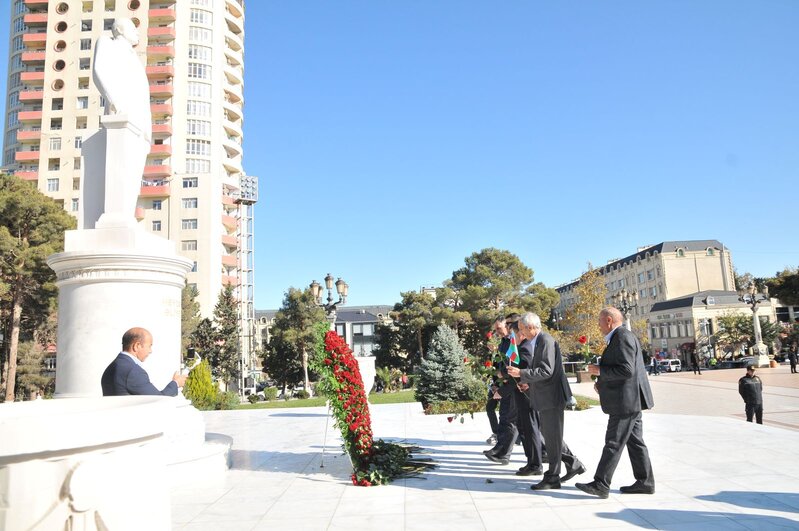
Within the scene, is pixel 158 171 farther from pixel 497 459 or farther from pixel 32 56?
pixel 497 459

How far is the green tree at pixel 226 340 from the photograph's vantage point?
165 ft

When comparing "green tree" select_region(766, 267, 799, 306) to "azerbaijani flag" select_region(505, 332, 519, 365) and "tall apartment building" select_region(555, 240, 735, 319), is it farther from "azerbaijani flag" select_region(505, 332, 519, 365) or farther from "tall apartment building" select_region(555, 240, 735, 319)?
"azerbaijani flag" select_region(505, 332, 519, 365)

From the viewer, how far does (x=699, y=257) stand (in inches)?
3317

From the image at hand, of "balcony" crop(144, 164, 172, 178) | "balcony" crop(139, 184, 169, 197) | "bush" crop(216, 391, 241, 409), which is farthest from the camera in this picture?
"balcony" crop(139, 184, 169, 197)

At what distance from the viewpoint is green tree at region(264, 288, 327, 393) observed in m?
49.6

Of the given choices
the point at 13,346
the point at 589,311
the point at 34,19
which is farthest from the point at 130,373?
the point at 34,19

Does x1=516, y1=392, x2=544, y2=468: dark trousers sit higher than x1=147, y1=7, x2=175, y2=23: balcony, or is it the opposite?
x1=147, y1=7, x2=175, y2=23: balcony

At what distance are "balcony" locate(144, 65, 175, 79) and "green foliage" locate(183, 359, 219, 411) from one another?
52272mm

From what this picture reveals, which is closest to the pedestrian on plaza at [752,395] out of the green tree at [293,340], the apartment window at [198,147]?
the green tree at [293,340]

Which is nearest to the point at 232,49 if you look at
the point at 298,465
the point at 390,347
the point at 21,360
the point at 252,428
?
the point at 390,347

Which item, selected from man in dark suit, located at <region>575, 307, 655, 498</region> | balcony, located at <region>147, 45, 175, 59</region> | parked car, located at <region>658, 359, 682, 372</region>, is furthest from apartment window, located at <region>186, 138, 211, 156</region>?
man in dark suit, located at <region>575, 307, 655, 498</region>

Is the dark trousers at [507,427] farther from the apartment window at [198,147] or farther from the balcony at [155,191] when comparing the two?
the apartment window at [198,147]

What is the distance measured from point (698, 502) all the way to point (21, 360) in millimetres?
39745

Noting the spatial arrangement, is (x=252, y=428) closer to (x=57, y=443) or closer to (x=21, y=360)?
(x=57, y=443)
